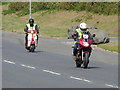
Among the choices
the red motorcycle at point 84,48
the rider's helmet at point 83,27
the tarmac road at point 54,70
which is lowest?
the tarmac road at point 54,70

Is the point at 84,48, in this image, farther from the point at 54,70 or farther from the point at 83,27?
the point at 54,70

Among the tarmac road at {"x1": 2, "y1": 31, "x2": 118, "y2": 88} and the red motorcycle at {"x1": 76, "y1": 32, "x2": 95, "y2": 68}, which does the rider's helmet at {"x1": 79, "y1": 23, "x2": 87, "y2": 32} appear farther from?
the tarmac road at {"x1": 2, "y1": 31, "x2": 118, "y2": 88}

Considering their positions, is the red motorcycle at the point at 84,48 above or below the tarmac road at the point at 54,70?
above

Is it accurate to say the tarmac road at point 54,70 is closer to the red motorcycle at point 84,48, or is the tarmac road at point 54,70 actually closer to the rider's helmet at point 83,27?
the red motorcycle at point 84,48

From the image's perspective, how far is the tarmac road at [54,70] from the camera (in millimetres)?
14961

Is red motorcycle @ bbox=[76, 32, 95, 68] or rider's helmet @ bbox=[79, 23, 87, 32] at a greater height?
rider's helmet @ bbox=[79, 23, 87, 32]

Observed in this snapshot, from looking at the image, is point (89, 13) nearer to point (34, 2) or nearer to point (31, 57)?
point (34, 2)

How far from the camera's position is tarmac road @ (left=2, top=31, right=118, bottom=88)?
1496 cm

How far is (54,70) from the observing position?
1917 cm

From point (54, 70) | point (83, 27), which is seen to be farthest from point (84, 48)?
point (54, 70)

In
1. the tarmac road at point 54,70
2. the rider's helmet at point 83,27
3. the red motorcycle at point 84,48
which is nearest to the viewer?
the tarmac road at point 54,70

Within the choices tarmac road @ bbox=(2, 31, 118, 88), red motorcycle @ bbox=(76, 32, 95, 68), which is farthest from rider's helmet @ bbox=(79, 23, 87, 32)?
tarmac road @ bbox=(2, 31, 118, 88)

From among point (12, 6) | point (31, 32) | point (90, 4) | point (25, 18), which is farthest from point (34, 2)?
point (31, 32)

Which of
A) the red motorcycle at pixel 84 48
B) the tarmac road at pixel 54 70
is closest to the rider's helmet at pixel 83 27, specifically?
the red motorcycle at pixel 84 48
